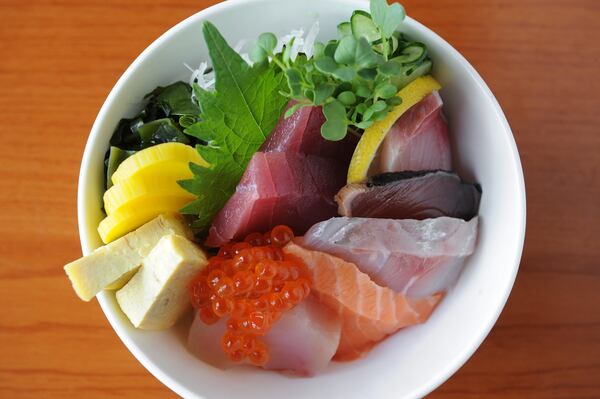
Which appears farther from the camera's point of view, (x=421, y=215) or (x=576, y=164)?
(x=576, y=164)

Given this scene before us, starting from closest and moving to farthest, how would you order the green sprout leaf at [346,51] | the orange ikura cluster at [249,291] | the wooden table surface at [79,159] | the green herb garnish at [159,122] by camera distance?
1. the green sprout leaf at [346,51]
2. the orange ikura cluster at [249,291]
3. the green herb garnish at [159,122]
4. the wooden table surface at [79,159]

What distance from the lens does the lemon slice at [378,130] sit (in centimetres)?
122

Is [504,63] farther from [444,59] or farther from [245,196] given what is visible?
[245,196]

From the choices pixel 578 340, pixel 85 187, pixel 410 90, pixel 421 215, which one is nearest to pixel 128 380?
pixel 85 187

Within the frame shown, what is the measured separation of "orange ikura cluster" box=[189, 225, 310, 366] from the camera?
1192 millimetres

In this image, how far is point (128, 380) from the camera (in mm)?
1487

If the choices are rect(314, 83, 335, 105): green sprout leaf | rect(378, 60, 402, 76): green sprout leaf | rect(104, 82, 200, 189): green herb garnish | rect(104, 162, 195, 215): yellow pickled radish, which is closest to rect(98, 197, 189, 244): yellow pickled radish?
rect(104, 162, 195, 215): yellow pickled radish

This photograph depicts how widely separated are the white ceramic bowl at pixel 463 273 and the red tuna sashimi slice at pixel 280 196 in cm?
24

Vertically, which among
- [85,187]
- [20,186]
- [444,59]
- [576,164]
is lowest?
[576,164]

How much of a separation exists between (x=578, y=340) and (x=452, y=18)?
0.79 m

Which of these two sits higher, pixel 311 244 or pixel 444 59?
pixel 444 59

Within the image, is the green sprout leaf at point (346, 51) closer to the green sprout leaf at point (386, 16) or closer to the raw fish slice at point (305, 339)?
the green sprout leaf at point (386, 16)

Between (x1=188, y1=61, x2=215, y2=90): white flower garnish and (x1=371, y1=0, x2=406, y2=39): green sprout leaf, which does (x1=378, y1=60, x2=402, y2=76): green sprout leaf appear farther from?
(x1=188, y1=61, x2=215, y2=90): white flower garnish

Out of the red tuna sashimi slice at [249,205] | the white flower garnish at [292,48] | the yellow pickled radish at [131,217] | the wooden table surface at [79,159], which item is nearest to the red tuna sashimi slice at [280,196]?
the red tuna sashimi slice at [249,205]
